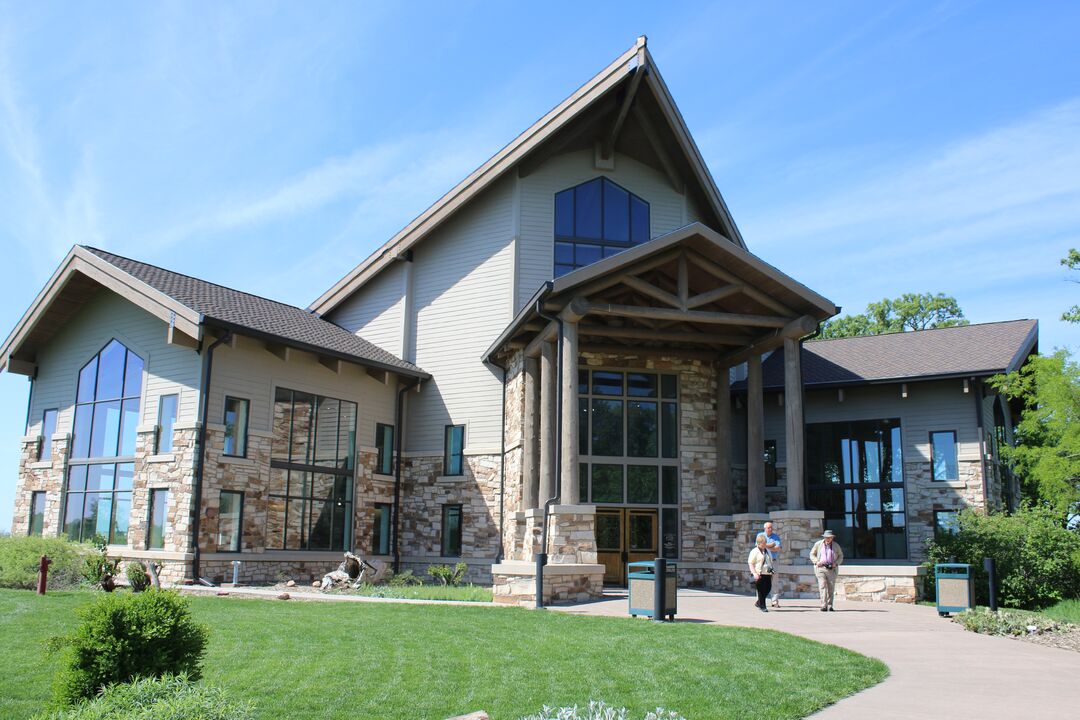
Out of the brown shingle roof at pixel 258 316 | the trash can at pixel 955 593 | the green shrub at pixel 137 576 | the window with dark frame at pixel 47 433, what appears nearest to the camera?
the trash can at pixel 955 593

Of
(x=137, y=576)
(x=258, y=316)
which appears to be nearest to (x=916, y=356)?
(x=258, y=316)

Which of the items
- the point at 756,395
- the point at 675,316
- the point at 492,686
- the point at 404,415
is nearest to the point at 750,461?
the point at 756,395

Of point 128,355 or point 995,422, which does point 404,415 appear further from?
point 995,422

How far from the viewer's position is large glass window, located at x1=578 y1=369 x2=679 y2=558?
22062 millimetres

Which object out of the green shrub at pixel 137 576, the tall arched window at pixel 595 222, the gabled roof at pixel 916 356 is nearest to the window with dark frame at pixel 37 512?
the green shrub at pixel 137 576

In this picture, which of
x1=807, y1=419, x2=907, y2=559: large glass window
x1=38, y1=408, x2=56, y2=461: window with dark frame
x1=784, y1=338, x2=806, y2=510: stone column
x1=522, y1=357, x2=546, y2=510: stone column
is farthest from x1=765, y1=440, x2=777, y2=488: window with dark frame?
x1=38, y1=408, x2=56, y2=461: window with dark frame

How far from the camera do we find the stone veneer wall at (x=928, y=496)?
22812 mm

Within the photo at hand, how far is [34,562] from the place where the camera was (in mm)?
18516

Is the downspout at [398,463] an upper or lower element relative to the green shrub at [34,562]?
upper

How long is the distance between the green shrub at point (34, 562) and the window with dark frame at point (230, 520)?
2.90 meters

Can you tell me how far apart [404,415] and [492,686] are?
17409mm

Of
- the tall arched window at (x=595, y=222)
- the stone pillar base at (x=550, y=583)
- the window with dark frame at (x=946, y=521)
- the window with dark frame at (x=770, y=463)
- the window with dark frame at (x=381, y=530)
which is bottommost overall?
the stone pillar base at (x=550, y=583)

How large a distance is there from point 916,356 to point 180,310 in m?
18.6

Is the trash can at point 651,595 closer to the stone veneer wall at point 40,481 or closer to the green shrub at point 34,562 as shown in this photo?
the green shrub at point 34,562
